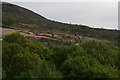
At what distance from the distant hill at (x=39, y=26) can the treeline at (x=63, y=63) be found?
5228 cm

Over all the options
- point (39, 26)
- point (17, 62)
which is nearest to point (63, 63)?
point (17, 62)

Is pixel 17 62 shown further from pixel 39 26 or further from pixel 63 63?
pixel 39 26

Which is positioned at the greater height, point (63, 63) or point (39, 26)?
point (39, 26)

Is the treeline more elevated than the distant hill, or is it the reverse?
the distant hill

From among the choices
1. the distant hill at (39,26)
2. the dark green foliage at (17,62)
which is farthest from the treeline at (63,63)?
the distant hill at (39,26)

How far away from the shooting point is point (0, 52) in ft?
101

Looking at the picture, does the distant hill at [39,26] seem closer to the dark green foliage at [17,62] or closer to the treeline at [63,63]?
the treeline at [63,63]

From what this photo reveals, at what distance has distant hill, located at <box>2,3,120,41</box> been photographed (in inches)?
3757

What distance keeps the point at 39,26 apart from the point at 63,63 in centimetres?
7882

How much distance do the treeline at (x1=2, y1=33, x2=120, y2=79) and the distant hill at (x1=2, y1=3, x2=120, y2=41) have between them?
52.3 meters

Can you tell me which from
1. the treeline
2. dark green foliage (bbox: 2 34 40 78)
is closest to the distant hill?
the treeline

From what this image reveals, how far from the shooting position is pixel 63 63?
89.7 ft

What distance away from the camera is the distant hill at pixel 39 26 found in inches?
3757

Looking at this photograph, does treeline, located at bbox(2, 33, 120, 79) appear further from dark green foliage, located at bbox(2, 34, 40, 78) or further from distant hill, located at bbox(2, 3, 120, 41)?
distant hill, located at bbox(2, 3, 120, 41)
